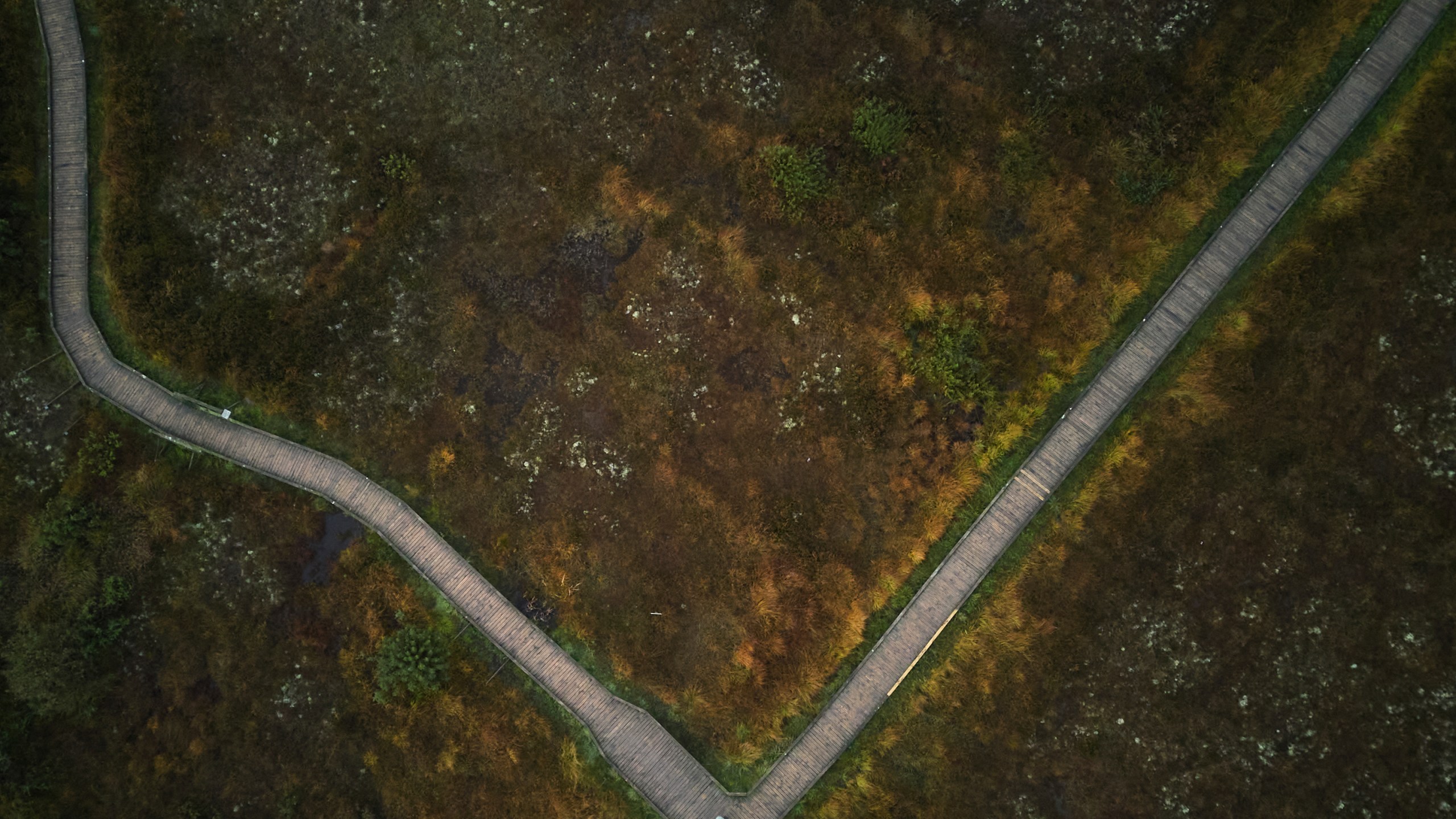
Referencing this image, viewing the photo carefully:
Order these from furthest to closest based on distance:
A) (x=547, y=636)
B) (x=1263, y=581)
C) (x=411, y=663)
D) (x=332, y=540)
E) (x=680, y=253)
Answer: (x=332, y=540) → (x=680, y=253) → (x=547, y=636) → (x=411, y=663) → (x=1263, y=581)

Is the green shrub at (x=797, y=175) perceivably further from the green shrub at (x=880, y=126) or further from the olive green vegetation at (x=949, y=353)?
the olive green vegetation at (x=949, y=353)

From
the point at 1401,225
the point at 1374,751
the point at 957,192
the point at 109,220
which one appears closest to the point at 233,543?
the point at 109,220

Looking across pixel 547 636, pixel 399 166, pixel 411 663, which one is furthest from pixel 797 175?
pixel 411 663

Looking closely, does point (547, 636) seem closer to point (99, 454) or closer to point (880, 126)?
point (99, 454)

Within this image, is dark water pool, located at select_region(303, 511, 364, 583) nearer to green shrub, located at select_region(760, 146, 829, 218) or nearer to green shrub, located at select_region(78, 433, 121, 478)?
green shrub, located at select_region(78, 433, 121, 478)

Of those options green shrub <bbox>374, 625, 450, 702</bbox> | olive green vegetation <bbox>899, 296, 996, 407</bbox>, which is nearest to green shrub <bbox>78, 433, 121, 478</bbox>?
green shrub <bbox>374, 625, 450, 702</bbox>

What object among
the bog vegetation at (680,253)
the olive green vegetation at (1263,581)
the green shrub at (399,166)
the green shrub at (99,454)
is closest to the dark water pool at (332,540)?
the bog vegetation at (680,253)

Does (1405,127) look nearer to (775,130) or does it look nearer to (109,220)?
(775,130)
